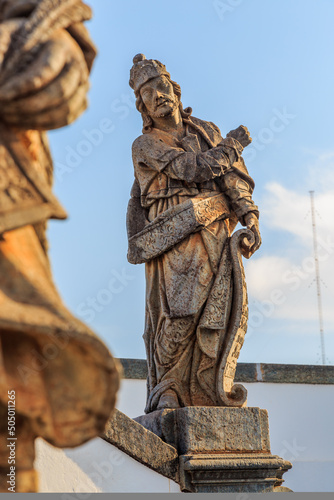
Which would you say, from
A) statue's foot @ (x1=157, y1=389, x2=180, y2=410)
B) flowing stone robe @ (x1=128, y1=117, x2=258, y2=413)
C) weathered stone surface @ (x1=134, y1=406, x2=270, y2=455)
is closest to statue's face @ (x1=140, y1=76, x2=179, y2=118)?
flowing stone robe @ (x1=128, y1=117, x2=258, y2=413)

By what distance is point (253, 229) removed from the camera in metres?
5.17

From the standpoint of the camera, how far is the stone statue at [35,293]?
2.00m

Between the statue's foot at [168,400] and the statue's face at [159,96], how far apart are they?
1.71 m

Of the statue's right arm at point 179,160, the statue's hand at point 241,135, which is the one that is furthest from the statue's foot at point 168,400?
the statue's hand at point 241,135

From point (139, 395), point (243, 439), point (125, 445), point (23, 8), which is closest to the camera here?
point (23, 8)

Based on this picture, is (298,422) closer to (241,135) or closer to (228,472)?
(228,472)

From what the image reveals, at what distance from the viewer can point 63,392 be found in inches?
82.0

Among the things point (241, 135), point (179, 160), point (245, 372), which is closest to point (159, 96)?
point (179, 160)

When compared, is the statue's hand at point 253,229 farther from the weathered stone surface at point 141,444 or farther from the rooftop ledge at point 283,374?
the rooftop ledge at point 283,374

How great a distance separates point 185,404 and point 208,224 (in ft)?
3.56

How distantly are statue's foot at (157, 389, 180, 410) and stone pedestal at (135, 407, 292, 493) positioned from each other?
0.22 ft

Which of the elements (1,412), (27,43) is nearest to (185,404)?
(1,412)

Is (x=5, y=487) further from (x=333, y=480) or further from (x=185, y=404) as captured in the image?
(x=333, y=480)

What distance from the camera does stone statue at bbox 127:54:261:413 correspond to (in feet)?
15.8
